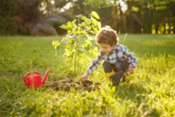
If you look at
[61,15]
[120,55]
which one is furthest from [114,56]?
[61,15]

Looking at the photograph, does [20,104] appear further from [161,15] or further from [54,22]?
[161,15]

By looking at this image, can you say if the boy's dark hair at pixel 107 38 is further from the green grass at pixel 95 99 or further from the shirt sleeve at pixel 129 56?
the green grass at pixel 95 99

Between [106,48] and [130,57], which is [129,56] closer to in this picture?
[130,57]

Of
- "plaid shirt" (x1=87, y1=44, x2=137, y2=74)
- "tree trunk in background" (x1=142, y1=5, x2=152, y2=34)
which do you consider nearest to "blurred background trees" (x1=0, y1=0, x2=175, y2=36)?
"tree trunk in background" (x1=142, y1=5, x2=152, y2=34)

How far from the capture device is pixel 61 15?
20.8 m

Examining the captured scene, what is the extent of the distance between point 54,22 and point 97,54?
54.5 feet

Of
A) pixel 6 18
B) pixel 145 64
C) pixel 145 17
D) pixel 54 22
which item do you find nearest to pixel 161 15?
pixel 145 17

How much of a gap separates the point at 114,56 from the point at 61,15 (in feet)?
61.3

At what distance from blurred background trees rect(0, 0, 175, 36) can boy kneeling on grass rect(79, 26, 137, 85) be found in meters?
8.56

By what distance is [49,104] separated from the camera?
2.09 meters

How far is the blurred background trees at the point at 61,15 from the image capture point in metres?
13.1

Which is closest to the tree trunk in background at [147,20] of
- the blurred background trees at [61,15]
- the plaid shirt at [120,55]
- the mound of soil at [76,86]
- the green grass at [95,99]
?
the blurred background trees at [61,15]

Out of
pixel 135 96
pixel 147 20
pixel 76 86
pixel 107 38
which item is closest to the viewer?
pixel 135 96

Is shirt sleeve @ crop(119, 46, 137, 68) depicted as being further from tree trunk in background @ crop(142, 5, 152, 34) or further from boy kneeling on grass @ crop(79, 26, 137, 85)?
tree trunk in background @ crop(142, 5, 152, 34)
